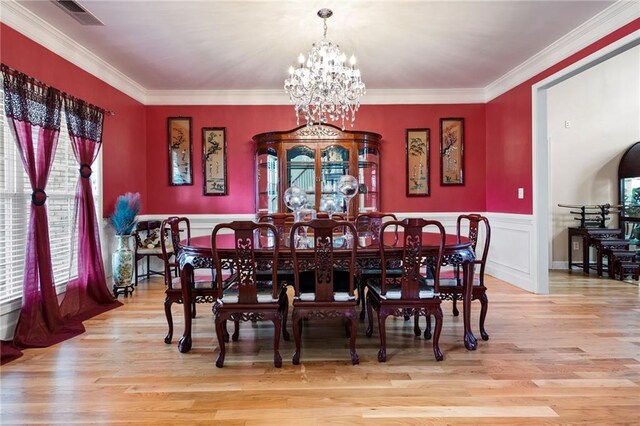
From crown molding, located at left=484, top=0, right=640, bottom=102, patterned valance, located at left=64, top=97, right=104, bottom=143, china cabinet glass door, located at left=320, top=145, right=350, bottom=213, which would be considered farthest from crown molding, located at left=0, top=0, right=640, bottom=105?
china cabinet glass door, located at left=320, top=145, right=350, bottom=213

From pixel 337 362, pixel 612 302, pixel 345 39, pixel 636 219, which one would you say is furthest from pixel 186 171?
pixel 636 219

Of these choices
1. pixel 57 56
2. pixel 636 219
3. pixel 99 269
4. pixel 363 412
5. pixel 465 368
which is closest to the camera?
pixel 363 412

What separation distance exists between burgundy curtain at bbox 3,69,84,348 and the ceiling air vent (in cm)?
59

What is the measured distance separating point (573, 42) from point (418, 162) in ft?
6.71

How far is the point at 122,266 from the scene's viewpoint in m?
3.75

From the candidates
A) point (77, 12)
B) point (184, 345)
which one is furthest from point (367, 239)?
point (77, 12)

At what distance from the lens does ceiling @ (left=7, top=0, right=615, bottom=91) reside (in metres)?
2.70

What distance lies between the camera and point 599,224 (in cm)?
498

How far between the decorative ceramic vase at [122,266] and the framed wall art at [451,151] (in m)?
3.91

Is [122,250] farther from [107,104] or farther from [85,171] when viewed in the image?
[107,104]

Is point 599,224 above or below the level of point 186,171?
below

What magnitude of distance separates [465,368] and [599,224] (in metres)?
4.23

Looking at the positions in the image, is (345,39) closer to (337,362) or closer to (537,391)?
(337,362)

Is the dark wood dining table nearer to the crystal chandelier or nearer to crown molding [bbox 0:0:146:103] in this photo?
the crystal chandelier
